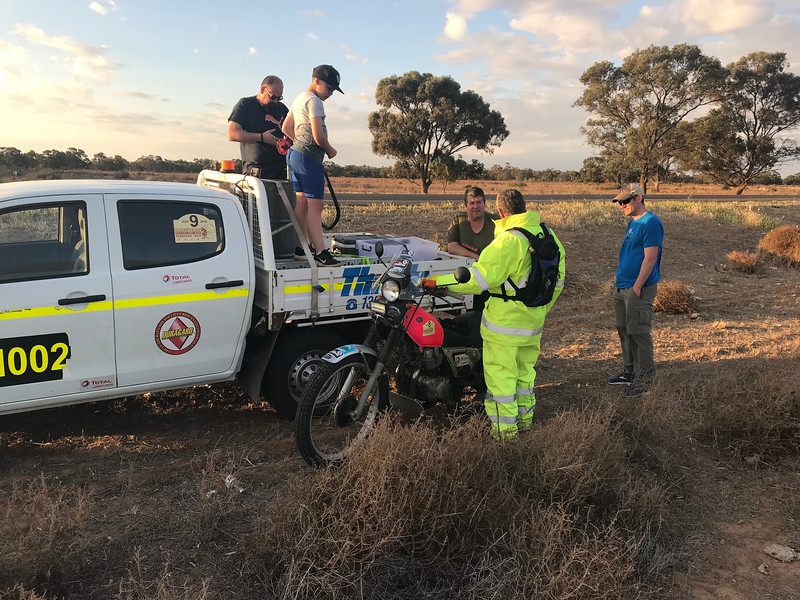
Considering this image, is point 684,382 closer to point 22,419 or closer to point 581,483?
point 581,483

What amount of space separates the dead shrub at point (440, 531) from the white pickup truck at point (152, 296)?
1581 mm

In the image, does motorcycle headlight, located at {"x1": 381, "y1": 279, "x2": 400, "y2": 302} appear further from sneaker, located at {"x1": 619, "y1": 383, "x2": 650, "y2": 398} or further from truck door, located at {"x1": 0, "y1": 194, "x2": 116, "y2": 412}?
sneaker, located at {"x1": 619, "y1": 383, "x2": 650, "y2": 398}

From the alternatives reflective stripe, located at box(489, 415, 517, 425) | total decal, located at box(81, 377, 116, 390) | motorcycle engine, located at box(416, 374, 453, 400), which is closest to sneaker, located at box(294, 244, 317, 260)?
motorcycle engine, located at box(416, 374, 453, 400)

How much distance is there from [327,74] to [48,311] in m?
3.02

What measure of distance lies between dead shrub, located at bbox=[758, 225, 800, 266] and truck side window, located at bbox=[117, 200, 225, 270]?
Answer: 13819 mm

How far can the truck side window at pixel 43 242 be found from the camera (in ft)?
12.4

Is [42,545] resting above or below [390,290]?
below

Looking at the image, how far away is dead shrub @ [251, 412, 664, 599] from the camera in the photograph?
2.77 meters

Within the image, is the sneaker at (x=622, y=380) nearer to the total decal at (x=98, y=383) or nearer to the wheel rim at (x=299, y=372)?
the wheel rim at (x=299, y=372)

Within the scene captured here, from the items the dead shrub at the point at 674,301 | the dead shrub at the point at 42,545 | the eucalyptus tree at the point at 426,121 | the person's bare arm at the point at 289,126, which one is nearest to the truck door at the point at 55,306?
the dead shrub at the point at 42,545

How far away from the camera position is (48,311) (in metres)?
3.73

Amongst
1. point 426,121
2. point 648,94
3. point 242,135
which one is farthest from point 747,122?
point 242,135

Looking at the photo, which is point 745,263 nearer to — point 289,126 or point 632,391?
point 632,391

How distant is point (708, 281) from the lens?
38.9 ft
